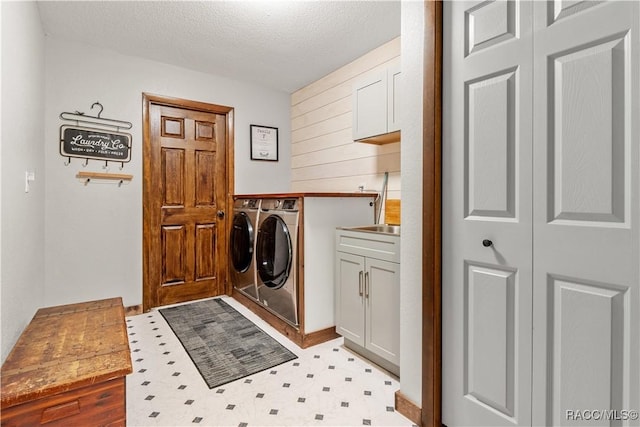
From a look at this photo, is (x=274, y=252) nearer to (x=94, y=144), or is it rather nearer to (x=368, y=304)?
(x=368, y=304)

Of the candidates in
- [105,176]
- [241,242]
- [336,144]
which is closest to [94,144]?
[105,176]

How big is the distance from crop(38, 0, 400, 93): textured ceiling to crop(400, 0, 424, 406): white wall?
96cm

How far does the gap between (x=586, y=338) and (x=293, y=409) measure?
139 centimetres

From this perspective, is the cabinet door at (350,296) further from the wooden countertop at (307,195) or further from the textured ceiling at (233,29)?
the textured ceiling at (233,29)

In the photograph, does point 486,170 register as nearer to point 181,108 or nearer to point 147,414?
point 147,414

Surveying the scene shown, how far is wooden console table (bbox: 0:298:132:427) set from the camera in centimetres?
121

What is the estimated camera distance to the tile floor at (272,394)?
5.51 ft

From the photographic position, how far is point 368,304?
2199 millimetres

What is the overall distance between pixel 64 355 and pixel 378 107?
2.45m

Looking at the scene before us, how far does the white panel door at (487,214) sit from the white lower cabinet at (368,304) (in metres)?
0.49

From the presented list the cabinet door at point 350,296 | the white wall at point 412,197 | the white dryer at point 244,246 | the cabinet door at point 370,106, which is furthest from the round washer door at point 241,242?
the white wall at point 412,197

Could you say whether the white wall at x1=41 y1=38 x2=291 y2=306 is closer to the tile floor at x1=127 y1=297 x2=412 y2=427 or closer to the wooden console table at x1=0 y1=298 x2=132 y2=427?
the tile floor at x1=127 y1=297 x2=412 y2=427

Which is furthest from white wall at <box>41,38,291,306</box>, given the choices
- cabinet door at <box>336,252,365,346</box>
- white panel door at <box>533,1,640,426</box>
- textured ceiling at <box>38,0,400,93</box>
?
white panel door at <box>533,1,640,426</box>

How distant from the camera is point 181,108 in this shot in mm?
3518
